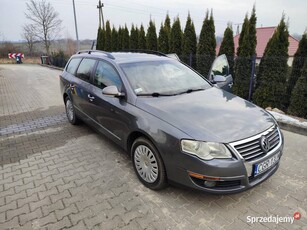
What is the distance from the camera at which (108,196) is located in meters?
2.76

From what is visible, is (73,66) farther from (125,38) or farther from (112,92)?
(125,38)

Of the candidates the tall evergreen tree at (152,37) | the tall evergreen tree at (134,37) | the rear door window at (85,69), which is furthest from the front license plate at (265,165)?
→ the tall evergreen tree at (134,37)

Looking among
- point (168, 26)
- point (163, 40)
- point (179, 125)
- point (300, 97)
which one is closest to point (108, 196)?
point (179, 125)

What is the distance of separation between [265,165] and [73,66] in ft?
13.8

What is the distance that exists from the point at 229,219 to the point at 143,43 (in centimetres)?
1069

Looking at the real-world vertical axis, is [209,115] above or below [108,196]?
above

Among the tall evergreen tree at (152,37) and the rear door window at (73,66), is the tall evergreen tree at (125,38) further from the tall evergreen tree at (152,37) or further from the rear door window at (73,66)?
the rear door window at (73,66)

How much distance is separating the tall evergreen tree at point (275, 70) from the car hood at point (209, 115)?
3666mm

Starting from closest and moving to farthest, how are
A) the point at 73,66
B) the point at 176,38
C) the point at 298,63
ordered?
the point at 73,66 → the point at 298,63 → the point at 176,38

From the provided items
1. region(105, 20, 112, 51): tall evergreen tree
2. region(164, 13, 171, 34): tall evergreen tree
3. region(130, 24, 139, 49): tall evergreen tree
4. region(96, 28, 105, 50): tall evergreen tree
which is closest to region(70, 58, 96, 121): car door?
region(164, 13, 171, 34): tall evergreen tree

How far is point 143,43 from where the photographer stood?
1184 centimetres

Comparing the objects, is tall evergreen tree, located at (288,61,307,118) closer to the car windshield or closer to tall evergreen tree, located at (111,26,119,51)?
the car windshield

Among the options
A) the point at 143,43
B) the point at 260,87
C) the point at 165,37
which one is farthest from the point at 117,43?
the point at 260,87

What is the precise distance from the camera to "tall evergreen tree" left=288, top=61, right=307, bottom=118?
5.55 metres
